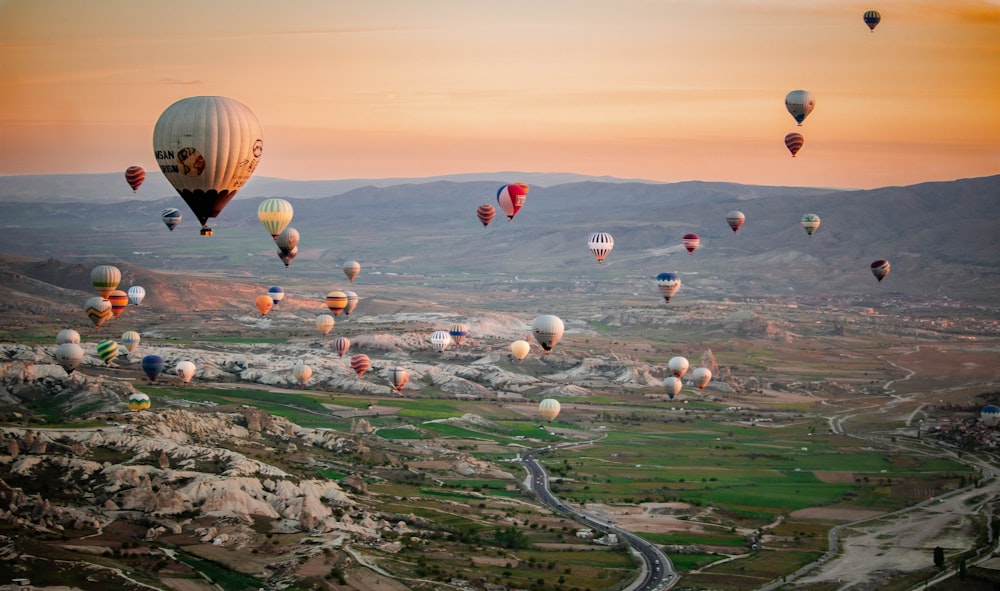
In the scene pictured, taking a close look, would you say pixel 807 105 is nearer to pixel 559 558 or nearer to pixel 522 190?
pixel 522 190

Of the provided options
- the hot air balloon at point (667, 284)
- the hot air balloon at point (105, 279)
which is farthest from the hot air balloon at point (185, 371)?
the hot air balloon at point (667, 284)

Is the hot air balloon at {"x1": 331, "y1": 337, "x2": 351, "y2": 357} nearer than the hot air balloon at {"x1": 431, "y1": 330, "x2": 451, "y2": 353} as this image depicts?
Yes

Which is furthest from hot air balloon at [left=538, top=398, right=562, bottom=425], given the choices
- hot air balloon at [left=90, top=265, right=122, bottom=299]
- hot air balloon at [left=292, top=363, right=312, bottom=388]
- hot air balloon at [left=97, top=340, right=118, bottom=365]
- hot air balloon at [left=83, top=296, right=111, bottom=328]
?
hot air balloon at [left=90, top=265, right=122, bottom=299]

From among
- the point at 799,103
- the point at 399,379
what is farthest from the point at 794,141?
the point at 399,379

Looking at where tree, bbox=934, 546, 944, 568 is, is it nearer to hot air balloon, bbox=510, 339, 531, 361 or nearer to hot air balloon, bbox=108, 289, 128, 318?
hot air balloon, bbox=510, 339, 531, 361

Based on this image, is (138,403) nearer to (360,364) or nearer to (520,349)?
(360,364)

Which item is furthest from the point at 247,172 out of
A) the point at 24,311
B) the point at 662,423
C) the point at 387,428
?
the point at 24,311
